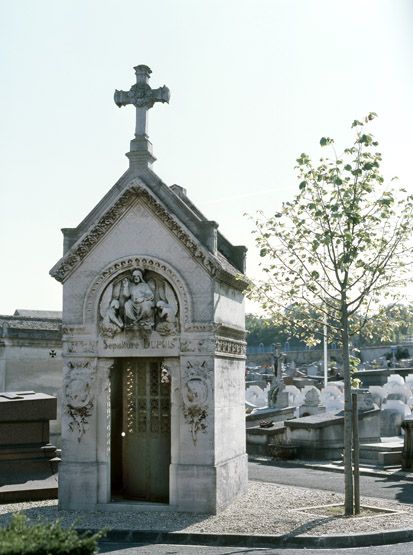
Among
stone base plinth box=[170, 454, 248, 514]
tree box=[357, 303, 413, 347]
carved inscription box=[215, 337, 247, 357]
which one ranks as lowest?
stone base plinth box=[170, 454, 248, 514]

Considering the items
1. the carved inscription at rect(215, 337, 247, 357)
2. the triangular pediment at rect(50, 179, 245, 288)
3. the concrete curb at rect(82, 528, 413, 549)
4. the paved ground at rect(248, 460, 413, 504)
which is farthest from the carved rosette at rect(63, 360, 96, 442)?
the paved ground at rect(248, 460, 413, 504)

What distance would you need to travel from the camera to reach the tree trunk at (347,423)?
11.9 m

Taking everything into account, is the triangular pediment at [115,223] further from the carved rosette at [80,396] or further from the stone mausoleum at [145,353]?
the carved rosette at [80,396]

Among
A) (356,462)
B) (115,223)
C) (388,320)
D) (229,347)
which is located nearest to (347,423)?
(356,462)

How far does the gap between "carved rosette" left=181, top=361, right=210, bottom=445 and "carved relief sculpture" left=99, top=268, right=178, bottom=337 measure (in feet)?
2.54

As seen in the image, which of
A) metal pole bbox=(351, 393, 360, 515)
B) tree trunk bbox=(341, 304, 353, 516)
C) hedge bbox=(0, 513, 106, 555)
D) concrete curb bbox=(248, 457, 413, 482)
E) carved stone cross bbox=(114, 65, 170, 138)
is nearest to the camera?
hedge bbox=(0, 513, 106, 555)

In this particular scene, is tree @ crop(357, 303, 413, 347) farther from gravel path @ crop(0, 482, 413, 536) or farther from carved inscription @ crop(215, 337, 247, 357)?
gravel path @ crop(0, 482, 413, 536)

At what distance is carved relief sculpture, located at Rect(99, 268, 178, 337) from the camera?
41.4ft

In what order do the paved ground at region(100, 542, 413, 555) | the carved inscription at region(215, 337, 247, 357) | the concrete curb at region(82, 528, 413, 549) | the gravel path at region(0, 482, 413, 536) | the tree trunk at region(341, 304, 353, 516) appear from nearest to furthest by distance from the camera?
1. the paved ground at region(100, 542, 413, 555)
2. the concrete curb at region(82, 528, 413, 549)
3. the gravel path at region(0, 482, 413, 536)
4. the tree trunk at region(341, 304, 353, 516)
5. the carved inscription at region(215, 337, 247, 357)

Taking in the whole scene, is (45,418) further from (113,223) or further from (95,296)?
(113,223)

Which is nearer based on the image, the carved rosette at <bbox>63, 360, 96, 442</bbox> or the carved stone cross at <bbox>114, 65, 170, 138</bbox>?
the carved rosette at <bbox>63, 360, 96, 442</bbox>

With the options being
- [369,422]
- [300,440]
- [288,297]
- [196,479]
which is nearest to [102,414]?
[196,479]

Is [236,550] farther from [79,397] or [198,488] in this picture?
[79,397]

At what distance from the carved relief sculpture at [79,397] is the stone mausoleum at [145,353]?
17 millimetres
